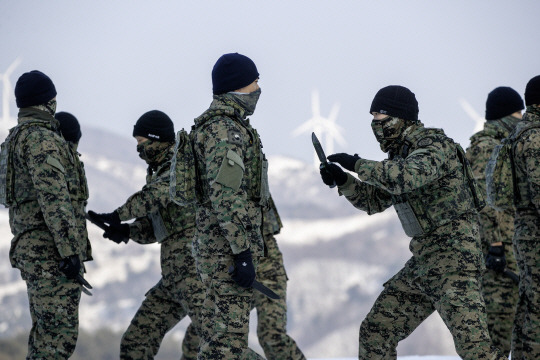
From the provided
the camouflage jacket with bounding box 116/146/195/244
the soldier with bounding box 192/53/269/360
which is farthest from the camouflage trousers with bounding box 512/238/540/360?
the camouflage jacket with bounding box 116/146/195/244

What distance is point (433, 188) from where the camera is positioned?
4547mm

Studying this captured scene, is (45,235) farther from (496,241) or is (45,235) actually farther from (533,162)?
(496,241)

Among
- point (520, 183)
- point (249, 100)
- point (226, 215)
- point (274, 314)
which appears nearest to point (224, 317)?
point (226, 215)

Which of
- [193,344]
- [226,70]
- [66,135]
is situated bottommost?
[193,344]

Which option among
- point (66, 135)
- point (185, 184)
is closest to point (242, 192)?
point (185, 184)

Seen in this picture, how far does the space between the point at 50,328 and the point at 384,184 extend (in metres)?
2.40

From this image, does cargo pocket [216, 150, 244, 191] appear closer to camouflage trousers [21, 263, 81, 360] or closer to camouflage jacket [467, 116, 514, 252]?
camouflage trousers [21, 263, 81, 360]

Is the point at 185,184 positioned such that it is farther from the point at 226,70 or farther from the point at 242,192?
the point at 226,70

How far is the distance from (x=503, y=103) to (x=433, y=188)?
2649 millimetres

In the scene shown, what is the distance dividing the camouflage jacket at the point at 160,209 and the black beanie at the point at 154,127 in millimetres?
206

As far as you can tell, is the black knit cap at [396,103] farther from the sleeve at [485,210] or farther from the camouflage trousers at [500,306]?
the camouflage trousers at [500,306]

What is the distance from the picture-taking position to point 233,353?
4082 millimetres

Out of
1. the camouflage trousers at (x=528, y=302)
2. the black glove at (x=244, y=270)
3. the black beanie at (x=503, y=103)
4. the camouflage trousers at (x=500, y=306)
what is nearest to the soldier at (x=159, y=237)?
the black glove at (x=244, y=270)

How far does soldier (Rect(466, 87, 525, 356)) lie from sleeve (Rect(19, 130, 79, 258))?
3.43m
